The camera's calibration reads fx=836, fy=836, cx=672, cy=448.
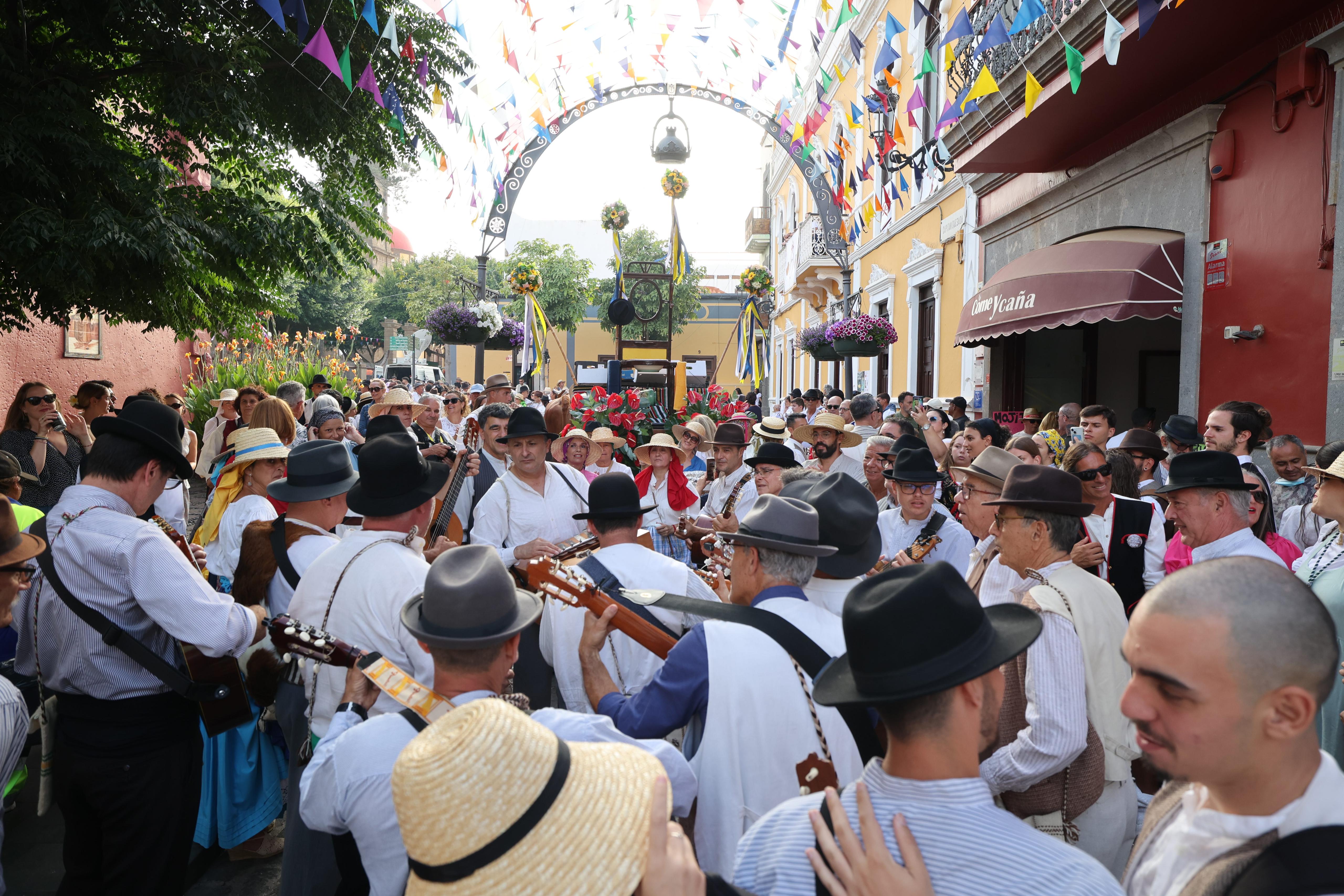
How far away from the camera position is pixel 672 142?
16.7 metres

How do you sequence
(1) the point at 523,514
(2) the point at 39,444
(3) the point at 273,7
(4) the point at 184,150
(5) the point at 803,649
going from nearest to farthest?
(5) the point at 803,649, (1) the point at 523,514, (3) the point at 273,7, (2) the point at 39,444, (4) the point at 184,150

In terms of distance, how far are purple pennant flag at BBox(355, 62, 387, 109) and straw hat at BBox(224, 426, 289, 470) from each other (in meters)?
4.21

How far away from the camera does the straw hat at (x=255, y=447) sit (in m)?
4.65

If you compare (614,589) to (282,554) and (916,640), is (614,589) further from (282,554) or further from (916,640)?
(282,554)

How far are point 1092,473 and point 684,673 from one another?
9.98ft

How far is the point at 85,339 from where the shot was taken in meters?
13.7

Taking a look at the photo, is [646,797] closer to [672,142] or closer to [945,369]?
[945,369]

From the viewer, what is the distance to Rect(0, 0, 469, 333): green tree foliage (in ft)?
19.9

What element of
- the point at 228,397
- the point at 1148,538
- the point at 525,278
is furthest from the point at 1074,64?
the point at 525,278

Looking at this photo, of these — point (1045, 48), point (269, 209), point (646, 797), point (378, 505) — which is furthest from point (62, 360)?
point (646, 797)

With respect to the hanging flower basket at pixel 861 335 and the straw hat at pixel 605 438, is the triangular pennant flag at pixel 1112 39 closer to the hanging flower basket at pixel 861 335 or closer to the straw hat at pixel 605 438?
the straw hat at pixel 605 438

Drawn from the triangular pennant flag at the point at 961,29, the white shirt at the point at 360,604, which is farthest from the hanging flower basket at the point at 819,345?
the white shirt at the point at 360,604

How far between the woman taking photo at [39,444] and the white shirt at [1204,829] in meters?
6.80

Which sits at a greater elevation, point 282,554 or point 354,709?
point 282,554
